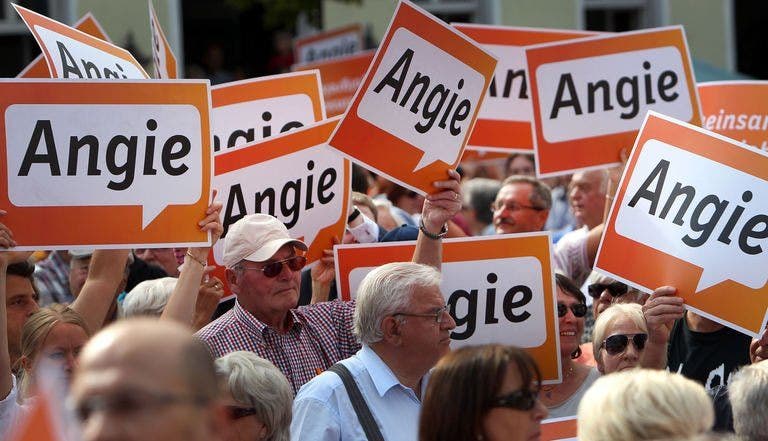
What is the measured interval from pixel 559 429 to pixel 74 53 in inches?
97.4

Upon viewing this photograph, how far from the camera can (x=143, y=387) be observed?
7.60 feet

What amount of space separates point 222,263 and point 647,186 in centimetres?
171

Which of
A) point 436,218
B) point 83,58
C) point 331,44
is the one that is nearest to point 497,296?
point 436,218

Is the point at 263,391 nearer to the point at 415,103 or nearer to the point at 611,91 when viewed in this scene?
the point at 415,103

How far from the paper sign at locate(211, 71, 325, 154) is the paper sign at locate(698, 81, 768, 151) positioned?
2.27 metres

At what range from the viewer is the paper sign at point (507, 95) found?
7590mm

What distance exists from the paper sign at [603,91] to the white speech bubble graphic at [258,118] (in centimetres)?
120

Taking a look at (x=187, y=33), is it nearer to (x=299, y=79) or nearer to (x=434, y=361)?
(x=299, y=79)

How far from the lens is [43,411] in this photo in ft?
7.79

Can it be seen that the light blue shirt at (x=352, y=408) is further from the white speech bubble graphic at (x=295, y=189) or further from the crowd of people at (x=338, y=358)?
the white speech bubble graphic at (x=295, y=189)

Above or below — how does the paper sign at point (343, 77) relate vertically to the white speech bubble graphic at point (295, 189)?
above

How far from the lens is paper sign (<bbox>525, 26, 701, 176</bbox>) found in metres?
6.92

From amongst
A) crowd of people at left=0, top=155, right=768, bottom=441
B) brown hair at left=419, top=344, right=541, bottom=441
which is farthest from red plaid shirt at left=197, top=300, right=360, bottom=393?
brown hair at left=419, top=344, right=541, bottom=441

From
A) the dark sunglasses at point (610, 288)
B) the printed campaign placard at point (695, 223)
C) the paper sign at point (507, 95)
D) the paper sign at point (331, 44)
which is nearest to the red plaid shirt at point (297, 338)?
the printed campaign placard at point (695, 223)
